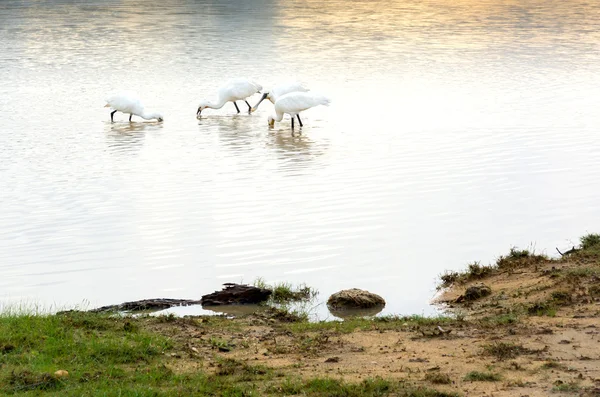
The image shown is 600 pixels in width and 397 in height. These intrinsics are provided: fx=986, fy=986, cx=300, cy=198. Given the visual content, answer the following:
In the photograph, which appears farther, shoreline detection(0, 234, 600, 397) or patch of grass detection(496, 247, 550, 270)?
patch of grass detection(496, 247, 550, 270)

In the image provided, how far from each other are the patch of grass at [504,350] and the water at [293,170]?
202cm

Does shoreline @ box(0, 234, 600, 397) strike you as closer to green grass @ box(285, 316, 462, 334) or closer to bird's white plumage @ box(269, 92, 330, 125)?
green grass @ box(285, 316, 462, 334)

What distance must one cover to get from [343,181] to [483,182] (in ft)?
6.08

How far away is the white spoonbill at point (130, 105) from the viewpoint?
59.7ft

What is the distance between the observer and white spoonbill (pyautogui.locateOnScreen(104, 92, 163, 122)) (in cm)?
1820

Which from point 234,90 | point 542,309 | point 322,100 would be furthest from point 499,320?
point 234,90

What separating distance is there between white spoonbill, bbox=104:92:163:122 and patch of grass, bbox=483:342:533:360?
12.7 meters

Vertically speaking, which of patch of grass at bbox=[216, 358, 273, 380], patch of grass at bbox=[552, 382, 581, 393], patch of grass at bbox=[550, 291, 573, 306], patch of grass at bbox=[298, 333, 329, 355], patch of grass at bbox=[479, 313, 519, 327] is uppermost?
patch of grass at bbox=[550, 291, 573, 306]

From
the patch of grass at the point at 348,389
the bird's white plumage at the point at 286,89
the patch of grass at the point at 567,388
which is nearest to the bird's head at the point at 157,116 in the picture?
the bird's white plumage at the point at 286,89

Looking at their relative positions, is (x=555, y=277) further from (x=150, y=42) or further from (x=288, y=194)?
(x=150, y=42)

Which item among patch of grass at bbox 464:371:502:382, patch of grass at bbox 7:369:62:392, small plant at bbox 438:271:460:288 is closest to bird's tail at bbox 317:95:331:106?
small plant at bbox 438:271:460:288

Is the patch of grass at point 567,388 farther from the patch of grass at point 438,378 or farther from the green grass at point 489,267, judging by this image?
the green grass at point 489,267

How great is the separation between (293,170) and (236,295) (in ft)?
19.5

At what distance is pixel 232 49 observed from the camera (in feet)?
102
